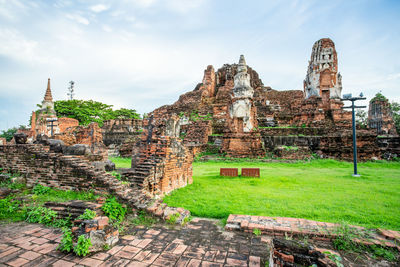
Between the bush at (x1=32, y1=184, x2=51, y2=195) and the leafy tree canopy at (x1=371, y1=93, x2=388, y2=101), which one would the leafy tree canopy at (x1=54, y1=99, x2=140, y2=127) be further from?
the leafy tree canopy at (x1=371, y1=93, x2=388, y2=101)

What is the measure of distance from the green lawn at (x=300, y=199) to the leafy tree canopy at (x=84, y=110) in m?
26.1

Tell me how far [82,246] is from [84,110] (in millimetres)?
34364

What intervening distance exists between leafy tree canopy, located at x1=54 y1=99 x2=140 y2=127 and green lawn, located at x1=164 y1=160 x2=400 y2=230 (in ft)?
85.6

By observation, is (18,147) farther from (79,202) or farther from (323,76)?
(323,76)

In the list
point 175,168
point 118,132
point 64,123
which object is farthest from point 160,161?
point 64,123

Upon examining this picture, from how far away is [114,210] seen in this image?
3.93 meters

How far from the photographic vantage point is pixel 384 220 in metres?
3.80

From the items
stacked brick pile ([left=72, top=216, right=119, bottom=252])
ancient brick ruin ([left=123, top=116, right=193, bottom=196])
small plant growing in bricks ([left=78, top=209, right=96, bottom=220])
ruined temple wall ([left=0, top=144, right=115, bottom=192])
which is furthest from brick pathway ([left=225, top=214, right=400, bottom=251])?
ruined temple wall ([left=0, top=144, right=115, bottom=192])

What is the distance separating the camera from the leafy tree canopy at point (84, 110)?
32.1 metres

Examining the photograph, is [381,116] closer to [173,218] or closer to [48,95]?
[173,218]

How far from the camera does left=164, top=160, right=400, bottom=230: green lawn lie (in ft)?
13.4

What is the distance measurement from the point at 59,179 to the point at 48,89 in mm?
26393

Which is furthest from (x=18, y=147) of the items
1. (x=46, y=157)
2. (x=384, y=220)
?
(x=384, y=220)

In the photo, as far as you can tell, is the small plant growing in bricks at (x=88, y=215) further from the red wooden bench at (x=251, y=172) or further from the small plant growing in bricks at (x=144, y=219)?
the red wooden bench at (x=251, y=172)
